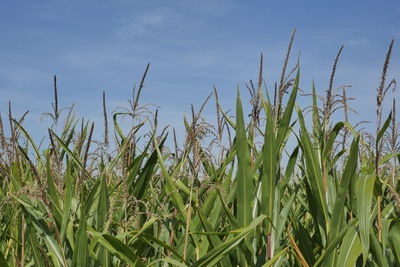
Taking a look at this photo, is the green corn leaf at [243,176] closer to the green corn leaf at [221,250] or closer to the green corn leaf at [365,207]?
the green corn leaf at [221,250]

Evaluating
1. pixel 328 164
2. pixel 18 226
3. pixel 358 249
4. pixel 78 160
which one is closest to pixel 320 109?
pixel 328 164

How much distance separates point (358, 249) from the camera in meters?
1.80

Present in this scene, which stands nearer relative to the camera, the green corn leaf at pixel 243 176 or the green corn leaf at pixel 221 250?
the green corn leaf at pixel 221 250

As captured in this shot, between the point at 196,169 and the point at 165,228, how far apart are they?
1.79 ft

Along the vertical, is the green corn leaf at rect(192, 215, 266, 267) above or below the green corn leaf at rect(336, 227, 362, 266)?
above

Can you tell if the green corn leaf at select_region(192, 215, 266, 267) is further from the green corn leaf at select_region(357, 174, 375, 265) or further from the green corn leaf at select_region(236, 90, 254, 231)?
the green corn leaf at select_region(357, 174, 375, 265)

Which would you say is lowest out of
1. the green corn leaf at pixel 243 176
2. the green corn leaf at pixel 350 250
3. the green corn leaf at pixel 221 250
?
the green corn leaf at pixel 350 250

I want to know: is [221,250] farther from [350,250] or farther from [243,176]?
[350,250]

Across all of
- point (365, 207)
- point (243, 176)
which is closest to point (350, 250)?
point (365, 207)

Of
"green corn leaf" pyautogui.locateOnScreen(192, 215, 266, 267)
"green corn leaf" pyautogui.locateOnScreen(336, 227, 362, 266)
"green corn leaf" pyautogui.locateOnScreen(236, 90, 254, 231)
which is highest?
"green corn leaf" pyautogui.locateOnScreen(236, 90, 254, 231)

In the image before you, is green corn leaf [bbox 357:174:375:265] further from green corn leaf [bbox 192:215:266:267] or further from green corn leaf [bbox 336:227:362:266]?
green corn leaf [bbox 192:215:266:267]

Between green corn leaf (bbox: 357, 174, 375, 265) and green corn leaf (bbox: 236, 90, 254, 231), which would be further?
green corn leaf (bbox: 236, 90, 254, 231)

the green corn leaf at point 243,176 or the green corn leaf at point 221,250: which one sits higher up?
the green corn leaf at point 243,176

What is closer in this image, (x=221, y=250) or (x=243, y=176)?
(x=221, y=250)
